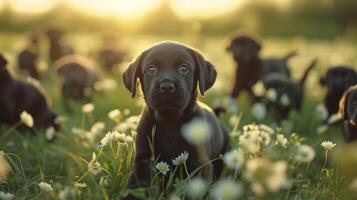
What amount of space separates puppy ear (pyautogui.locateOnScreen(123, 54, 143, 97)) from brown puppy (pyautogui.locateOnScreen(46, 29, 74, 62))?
11.8 metres

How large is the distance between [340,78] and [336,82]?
0.27 ft

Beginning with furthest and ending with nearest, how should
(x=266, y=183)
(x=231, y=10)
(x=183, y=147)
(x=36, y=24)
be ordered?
(x=231, y=10), (x=36, y=24), (x=183, y=147), (x=266, y=183)

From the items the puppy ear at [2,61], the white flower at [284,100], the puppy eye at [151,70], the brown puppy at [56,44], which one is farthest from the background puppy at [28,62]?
the puppy eye at [151,70]

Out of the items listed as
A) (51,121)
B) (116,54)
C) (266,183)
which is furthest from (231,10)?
(266,183)

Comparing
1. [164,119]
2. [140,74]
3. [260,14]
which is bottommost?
[260,14]

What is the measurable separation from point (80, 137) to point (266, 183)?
4169 mm

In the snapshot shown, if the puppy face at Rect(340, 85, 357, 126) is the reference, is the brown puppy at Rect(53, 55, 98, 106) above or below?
below

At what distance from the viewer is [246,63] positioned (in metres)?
11.0

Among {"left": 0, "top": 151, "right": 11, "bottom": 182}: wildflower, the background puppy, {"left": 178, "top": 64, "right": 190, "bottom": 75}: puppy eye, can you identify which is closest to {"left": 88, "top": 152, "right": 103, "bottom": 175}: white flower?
{"left": 0, "top": 151, "right": 11, "bottom": 182}: wildflower

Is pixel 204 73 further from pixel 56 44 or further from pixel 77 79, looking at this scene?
pixel 56 44

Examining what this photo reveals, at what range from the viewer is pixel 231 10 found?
131ft

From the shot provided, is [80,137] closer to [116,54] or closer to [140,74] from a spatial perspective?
[140,74]

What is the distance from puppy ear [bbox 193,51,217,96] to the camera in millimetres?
4965

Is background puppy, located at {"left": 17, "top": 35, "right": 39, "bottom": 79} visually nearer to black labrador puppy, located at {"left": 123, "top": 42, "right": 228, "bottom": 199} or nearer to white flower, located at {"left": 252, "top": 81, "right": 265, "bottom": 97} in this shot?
white flower, located at {"left": 252, "top": 81, "right": 265, "bottom": 97}
